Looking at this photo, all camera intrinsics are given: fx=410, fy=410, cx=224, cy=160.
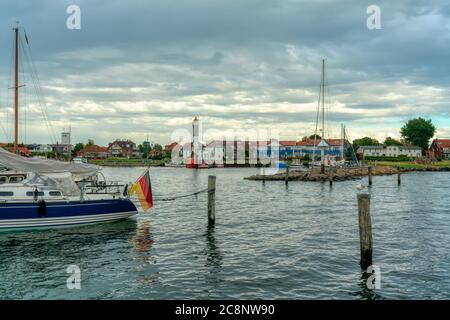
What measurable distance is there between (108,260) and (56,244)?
4953 mm

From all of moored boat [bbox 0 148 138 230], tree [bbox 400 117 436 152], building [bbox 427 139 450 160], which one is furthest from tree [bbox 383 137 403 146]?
moored boat [bbox 0 148 138 230]

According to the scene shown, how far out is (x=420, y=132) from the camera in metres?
183

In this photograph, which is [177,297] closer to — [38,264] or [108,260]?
[108,260]

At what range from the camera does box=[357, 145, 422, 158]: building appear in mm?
172125

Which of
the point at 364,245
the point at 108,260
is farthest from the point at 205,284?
the point at 364,245

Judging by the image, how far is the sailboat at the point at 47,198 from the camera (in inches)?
997

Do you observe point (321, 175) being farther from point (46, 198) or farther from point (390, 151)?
point (390, 151)

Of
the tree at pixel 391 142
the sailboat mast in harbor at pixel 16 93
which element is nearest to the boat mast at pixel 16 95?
the sailboat mast in harbor at pixel 16 93

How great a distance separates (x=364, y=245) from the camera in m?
18.4

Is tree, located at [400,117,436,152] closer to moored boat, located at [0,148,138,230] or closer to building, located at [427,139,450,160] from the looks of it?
building, located at [427,139,450,160]

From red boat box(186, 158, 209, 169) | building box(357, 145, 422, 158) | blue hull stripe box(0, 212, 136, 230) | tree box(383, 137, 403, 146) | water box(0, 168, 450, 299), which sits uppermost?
tree box(383, 137, 403, 146)

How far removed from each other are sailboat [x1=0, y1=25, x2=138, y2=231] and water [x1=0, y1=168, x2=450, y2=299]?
81 cm

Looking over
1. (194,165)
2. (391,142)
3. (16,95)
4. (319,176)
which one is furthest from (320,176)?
(391,142)
